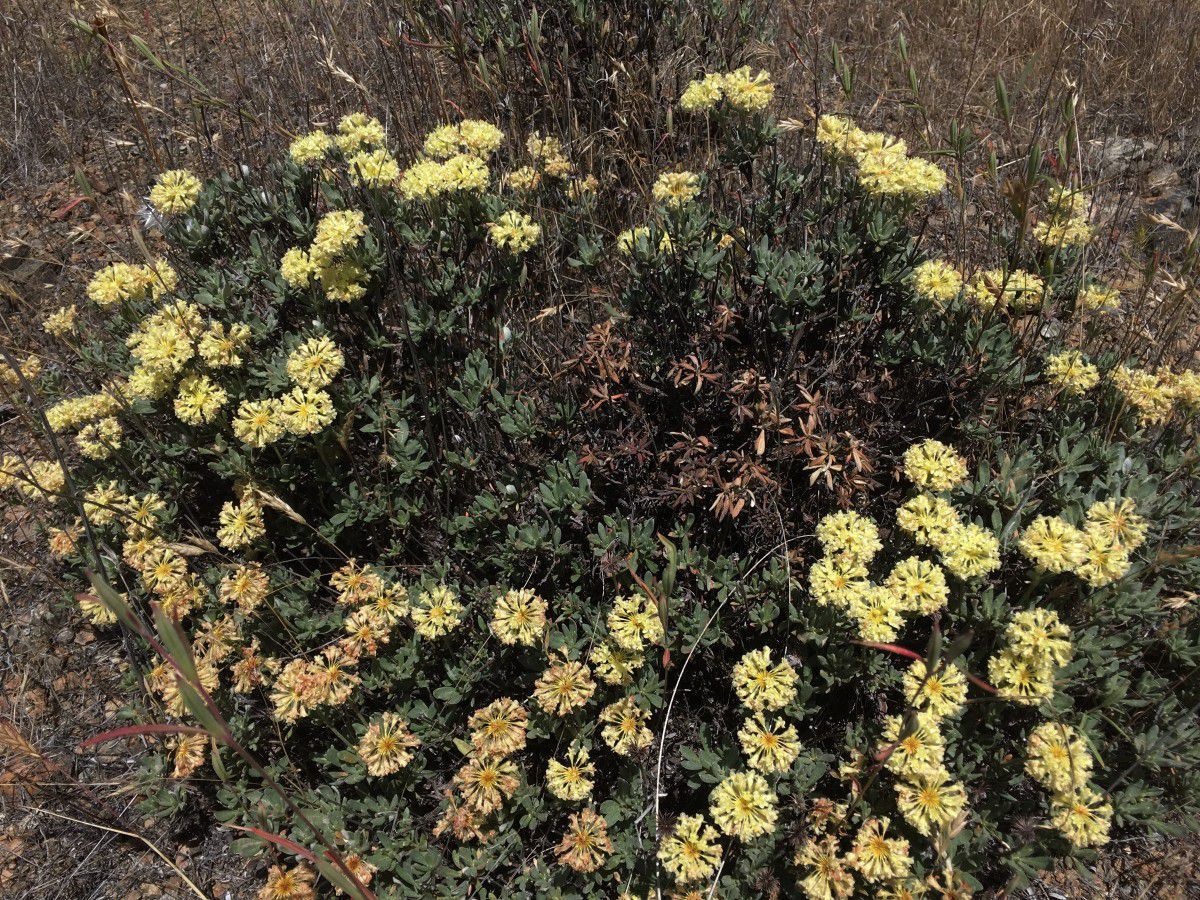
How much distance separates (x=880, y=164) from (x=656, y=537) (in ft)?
5.22

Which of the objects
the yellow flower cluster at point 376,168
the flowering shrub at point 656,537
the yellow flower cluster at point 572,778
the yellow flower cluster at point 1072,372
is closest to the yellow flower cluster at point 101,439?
the flowering shrub at point 656,537

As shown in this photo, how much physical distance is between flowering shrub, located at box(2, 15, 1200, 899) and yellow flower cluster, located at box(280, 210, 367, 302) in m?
0.01

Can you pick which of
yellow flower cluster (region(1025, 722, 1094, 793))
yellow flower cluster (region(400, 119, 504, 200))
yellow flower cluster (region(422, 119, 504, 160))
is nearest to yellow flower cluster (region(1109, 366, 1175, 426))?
yellow flower cluster (region(1025, 722, 1094, 793))

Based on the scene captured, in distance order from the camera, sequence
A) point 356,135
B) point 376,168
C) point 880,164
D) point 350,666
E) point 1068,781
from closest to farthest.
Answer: point 1068,781, point 880,164, point 350,666, point 376,168, point 356,135

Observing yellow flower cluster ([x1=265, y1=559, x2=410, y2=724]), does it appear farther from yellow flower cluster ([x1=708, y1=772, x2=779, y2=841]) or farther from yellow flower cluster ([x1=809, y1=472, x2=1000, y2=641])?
yellow flower cluster ([x1=809, y1=472, x2=1000, y2=641])

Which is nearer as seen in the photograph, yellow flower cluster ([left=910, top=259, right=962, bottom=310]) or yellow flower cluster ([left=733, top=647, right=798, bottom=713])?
yellow flower cluster ([left=733, top=647, right=798, bottom=713])

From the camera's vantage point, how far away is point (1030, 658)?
7.69ft

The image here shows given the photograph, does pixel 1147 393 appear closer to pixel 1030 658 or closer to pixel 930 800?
pixel 1030 658

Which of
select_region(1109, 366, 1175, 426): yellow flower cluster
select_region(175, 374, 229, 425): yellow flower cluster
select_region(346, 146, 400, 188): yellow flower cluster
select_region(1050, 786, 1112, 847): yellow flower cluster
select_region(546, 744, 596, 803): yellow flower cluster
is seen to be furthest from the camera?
select_region(346, 146, 400, 188): yellow flower cluster

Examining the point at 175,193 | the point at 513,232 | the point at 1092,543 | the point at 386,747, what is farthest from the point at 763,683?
the point at 175,193

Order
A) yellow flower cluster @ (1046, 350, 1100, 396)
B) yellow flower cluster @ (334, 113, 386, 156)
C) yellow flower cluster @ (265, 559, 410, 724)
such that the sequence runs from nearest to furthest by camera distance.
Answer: yellow flower cluster @ (265, 559, 410, 724) → yellow flower cluster @ (1046, 350, 1100, 396) → yellow flower cluster @ (334, 113, 386, 156)

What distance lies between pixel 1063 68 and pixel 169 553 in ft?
20.7

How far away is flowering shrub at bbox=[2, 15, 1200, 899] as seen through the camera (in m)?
2.41

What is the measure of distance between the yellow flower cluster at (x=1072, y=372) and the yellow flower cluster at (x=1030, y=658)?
3.39ft
